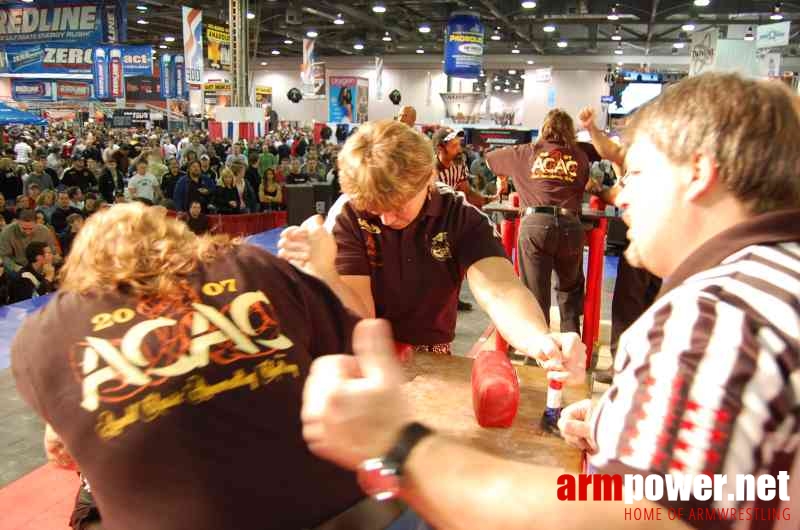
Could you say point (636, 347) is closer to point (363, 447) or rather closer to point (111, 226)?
point (363, 447)

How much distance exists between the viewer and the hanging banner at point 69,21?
41.5 feet

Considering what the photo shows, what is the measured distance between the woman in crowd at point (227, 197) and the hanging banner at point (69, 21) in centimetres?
418

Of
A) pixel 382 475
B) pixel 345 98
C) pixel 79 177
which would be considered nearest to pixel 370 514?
pixel 382 475

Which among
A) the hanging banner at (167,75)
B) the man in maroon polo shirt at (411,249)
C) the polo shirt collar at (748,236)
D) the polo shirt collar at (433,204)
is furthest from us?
the hanging banner at (167,75)

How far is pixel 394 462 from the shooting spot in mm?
881

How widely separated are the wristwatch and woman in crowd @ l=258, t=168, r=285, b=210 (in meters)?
11.9

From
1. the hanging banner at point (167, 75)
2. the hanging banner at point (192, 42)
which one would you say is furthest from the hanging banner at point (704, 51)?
the hanging banner at point (167, 75)

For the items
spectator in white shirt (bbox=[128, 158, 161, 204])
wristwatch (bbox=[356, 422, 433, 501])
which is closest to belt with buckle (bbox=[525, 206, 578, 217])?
wristwatch (bbox=[356, 422, 433, 501])

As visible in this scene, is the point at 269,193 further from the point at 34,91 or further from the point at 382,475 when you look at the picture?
the point at 34,91

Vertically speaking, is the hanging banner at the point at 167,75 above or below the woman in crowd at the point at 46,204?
above

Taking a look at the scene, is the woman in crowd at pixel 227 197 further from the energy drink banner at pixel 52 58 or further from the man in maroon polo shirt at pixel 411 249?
the man in maroon polo shirt at pixel 411 249

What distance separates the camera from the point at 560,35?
25594 millimetres

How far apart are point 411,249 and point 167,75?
59.4 ft

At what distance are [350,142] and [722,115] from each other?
1413mm
